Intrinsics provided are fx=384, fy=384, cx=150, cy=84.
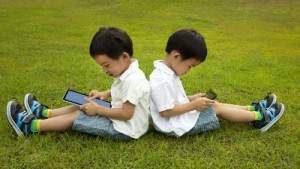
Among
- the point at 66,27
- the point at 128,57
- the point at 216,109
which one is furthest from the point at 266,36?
the point at 128,57

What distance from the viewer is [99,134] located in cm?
286

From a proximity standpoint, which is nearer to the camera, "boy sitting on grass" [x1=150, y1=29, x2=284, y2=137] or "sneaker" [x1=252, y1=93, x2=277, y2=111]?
"boy sitting on grass" [x1=150, y1=29, x2=284, y2=137]

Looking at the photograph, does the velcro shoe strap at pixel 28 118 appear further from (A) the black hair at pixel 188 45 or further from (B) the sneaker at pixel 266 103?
(B) the sneaker at pixel 266 103

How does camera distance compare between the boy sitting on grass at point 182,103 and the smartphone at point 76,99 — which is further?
the smartphone at point 76,99

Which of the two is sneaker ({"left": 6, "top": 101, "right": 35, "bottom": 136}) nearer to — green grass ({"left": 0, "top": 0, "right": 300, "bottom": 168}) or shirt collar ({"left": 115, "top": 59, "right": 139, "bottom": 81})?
green grass ({"left": 0, "top": 0, "right": 300, "bottom": 168})

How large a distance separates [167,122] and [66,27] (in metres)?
5.44

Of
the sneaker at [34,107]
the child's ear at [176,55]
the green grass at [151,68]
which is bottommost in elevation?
the green grass at [151,68]

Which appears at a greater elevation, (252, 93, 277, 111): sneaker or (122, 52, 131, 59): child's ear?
(122, 52, 131, 59): child's ear

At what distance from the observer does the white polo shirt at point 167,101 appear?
2.85 m

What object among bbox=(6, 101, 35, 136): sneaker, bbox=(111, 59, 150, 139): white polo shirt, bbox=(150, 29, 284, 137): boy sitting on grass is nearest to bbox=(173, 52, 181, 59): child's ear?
bbox=(150, 29, 284, 137): boy sitting on grass

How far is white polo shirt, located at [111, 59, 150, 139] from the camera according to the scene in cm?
275

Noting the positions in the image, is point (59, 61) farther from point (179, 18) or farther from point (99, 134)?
point (179, 18)

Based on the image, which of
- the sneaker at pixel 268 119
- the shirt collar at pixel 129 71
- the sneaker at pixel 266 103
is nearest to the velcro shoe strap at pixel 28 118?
the shirt collar at pixel 129 71

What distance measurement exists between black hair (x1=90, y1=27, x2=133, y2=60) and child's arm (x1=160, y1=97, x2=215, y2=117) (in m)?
0.57
